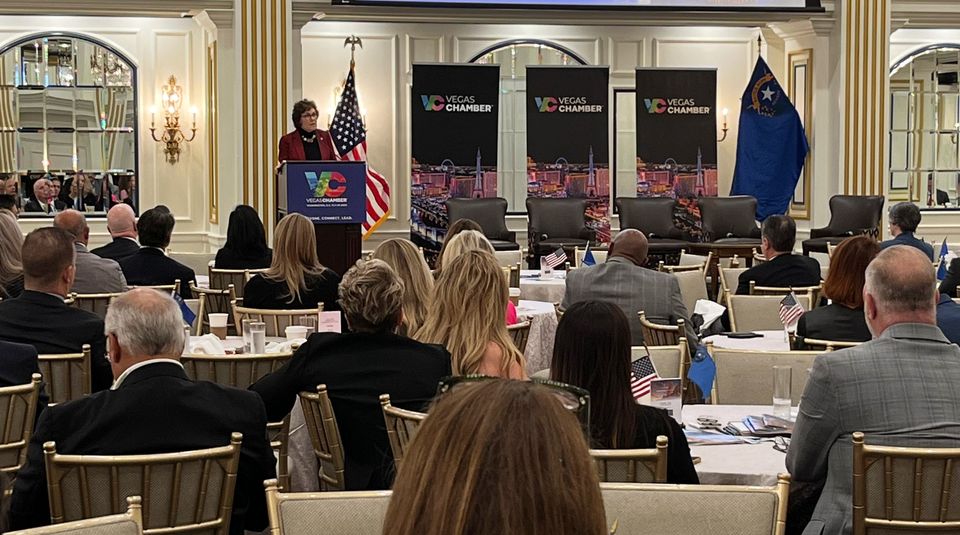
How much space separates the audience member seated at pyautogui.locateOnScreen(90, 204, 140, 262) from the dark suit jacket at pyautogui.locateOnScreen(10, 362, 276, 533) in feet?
16.3

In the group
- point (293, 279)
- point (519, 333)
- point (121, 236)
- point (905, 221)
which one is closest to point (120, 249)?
point (121, 236)

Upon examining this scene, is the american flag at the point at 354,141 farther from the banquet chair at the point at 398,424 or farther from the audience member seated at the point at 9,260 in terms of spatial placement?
the banquet chair at the point at 398,424

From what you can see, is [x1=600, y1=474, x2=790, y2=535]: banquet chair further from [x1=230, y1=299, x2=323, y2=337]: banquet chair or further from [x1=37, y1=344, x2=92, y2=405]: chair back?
[x1=230, y1=299, x2=323, y2=337]: banquet chair

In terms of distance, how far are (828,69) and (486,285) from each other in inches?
443

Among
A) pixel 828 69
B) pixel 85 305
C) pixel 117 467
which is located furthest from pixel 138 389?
pixel 828 69

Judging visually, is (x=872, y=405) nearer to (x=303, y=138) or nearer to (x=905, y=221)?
(x=905, y=221)

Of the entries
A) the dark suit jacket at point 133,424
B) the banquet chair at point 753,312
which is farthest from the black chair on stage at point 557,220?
the dark suit jacket at point 133,424

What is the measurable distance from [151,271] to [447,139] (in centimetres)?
654

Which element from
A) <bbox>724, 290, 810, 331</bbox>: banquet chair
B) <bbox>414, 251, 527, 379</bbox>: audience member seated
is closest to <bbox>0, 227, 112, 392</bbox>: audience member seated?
<bbox>414, 251, 527, 379</bbox>: audience member seated

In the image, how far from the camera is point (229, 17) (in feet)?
45.2

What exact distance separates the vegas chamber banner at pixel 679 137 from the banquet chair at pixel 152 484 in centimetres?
1183

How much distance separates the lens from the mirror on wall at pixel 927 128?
16.6m

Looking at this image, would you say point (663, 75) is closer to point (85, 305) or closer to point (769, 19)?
point (769, 19)

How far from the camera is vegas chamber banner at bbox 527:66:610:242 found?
47.9ft
